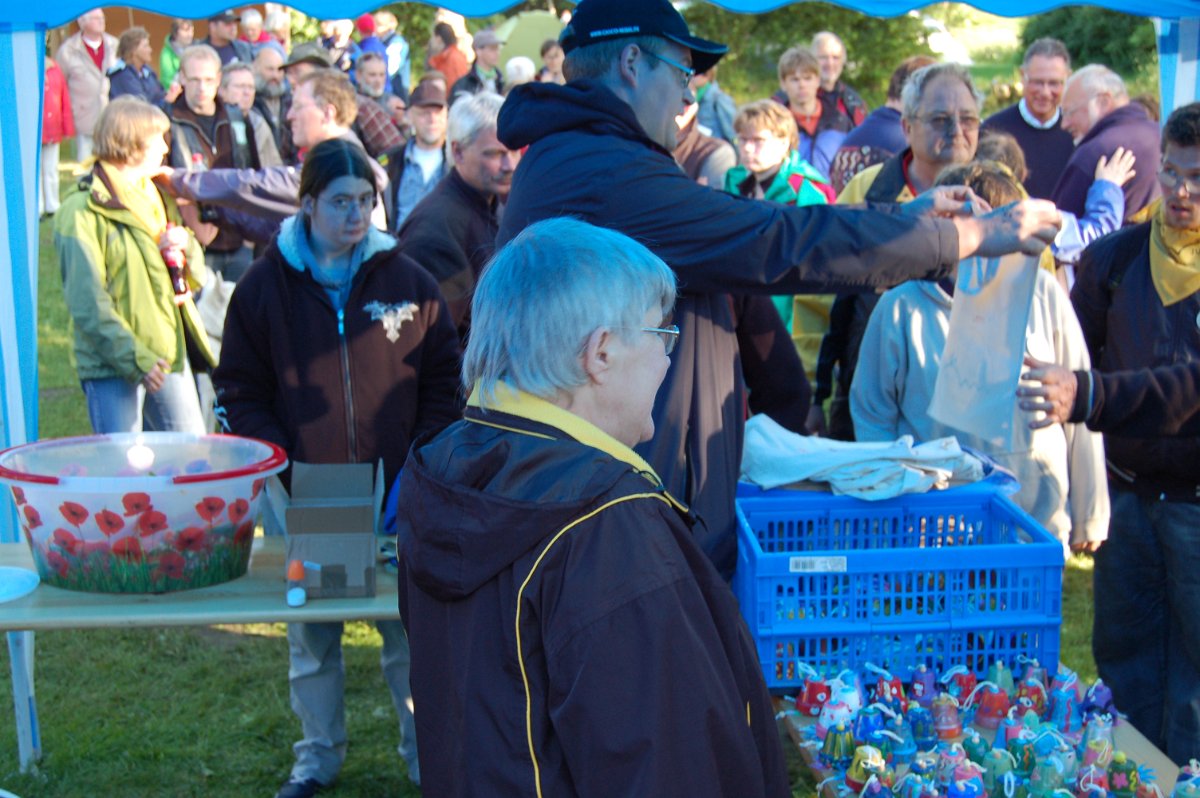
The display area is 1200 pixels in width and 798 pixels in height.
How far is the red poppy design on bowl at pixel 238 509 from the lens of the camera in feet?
8.98

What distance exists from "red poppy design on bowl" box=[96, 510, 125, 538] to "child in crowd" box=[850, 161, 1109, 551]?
2060mm

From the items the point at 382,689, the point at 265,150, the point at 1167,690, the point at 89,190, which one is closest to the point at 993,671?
the point at 1167,690

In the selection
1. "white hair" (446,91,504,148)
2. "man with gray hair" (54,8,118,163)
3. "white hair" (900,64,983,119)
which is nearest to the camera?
"white hair" (446,91,504,148)

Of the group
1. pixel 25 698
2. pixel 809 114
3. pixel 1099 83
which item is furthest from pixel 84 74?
pixel 25 698

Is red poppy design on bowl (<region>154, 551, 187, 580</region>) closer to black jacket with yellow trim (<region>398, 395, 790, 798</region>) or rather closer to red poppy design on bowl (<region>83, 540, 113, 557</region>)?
red poppy design on bowl (<region>83, 540, 113, 557</region>)

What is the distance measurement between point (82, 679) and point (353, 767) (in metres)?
1.30

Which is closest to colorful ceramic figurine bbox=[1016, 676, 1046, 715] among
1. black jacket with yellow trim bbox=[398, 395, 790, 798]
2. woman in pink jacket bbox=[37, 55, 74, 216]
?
black jacket with yellow trim bbox=[398, 395, 790, 798]

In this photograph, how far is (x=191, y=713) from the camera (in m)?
4.18

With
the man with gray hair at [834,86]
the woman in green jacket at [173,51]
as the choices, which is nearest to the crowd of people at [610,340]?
the man with gray hair at [834,86]

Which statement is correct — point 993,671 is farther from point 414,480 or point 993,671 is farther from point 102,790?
point 102,790

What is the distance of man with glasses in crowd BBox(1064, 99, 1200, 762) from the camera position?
3.02 metres

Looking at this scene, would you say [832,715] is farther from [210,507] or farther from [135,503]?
[135,503]

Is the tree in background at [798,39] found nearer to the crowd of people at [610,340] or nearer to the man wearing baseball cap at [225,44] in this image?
the man wearing baseball cap at [225,44]

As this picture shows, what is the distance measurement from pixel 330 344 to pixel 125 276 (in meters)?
1.79
